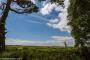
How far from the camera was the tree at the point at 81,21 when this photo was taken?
24234 millimetres

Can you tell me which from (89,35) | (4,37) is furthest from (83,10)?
(4,37)

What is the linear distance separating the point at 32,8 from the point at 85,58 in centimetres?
886

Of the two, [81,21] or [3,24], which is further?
[3,24]

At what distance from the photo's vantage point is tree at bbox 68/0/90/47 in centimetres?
2423

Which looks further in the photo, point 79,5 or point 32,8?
point 32,8

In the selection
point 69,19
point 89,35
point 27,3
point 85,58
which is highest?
point 27,3

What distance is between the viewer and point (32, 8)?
1100 inches

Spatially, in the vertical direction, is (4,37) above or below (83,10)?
below

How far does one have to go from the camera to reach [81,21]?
24.1 metres

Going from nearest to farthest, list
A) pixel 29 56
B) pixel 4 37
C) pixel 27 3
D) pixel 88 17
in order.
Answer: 1. pixel 29 56
2. pixel 88 17
3. pixel 4 37
4. pixel 27 3

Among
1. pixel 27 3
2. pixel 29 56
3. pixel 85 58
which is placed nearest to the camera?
pixel 29 56

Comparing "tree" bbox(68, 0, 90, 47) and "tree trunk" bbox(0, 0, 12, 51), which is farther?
"tree trunk" bbox(0, 0, 12, 51)

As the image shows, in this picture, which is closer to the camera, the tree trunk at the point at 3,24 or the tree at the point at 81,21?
the tree at the point at 81,21

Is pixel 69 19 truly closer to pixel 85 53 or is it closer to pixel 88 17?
pixel 88 17
